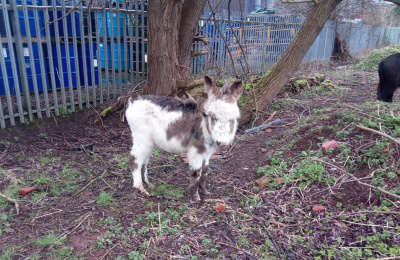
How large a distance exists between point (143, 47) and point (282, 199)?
589cm

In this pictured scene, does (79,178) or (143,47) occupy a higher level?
(143,47)

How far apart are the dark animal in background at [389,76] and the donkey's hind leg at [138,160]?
6.76m

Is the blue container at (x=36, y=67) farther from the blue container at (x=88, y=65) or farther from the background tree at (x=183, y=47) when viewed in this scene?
Result: the background tree at (x=183, y=47)

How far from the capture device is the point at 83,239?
3266 millimetres

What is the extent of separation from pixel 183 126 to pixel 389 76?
6422 millimetres

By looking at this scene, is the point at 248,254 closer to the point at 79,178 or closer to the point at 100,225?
the point at 100,225

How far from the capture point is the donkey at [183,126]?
12.2 feet

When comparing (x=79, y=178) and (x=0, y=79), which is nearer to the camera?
(x=79, y=178)

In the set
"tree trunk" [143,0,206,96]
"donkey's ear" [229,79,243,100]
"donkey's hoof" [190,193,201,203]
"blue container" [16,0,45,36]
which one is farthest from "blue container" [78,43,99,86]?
"donkey's ear" [229,79,243,100]

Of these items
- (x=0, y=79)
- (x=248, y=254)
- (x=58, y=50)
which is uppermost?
(x=58, y=50)

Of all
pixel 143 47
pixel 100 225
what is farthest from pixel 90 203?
pixel 143 47

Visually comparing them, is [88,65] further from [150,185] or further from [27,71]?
[150,185]

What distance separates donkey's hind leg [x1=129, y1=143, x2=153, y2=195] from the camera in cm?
425

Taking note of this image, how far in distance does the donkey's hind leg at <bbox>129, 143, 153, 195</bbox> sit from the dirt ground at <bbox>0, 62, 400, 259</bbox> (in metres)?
0.17
